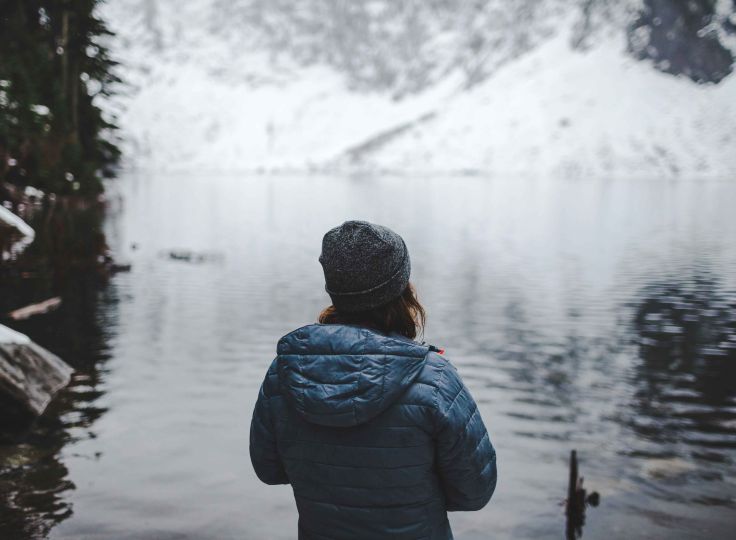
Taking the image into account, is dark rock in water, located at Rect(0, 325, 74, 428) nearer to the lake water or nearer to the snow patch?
the snow patch

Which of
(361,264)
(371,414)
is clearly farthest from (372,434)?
(361,264)

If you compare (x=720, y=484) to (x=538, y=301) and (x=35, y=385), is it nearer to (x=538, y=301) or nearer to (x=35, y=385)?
(x=35, y=385)

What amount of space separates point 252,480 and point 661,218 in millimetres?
53855

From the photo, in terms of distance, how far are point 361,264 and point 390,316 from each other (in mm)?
299

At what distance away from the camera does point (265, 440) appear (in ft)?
11.6

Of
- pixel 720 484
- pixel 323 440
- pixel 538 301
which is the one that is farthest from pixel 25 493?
pixel 538 301

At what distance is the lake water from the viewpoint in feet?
26.9

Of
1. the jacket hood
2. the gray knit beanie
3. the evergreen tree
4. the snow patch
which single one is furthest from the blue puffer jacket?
the evergreen tree

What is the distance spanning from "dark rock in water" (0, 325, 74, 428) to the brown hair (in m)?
7.36

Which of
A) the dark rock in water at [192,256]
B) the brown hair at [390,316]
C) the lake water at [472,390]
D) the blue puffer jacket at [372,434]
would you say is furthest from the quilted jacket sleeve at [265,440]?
the dark rock in water at [192,256]

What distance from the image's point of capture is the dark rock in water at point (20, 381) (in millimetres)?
9453

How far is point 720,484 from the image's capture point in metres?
9.16

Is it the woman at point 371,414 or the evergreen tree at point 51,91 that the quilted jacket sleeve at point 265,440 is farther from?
the evergreen tree at point 51,91

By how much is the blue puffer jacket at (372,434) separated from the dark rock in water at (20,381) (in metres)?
7.23
